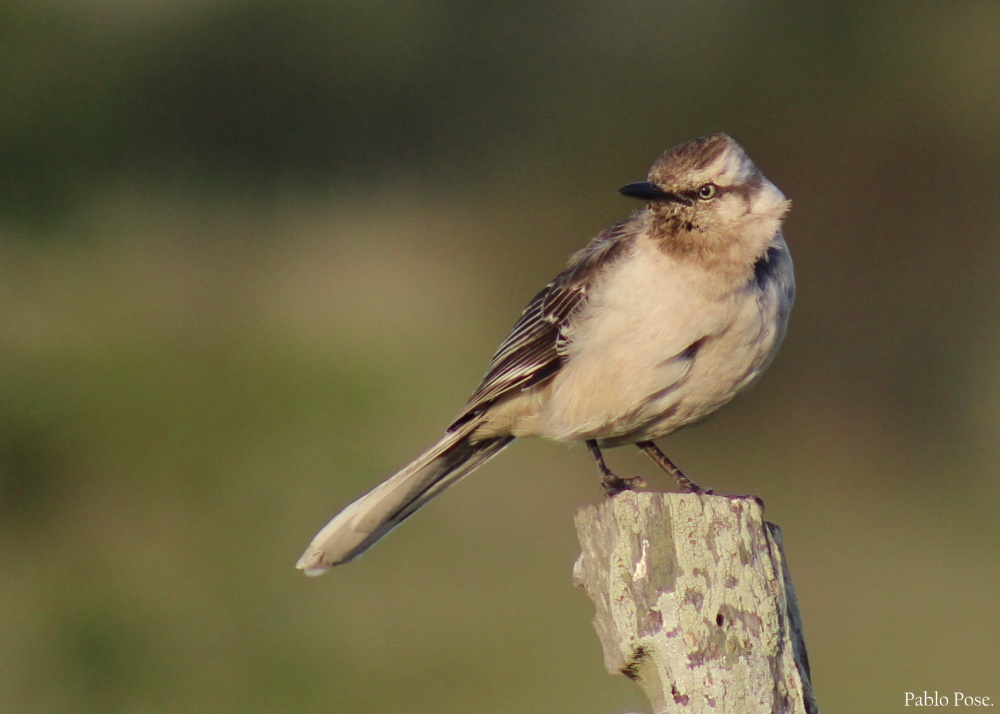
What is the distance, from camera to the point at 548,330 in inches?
185

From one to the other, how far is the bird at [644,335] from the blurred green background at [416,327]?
327cm

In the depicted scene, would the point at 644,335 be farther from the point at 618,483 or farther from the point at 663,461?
the point at 663,461

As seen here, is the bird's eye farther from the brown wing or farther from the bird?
the brown wing

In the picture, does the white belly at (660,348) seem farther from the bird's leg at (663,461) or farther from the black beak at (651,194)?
the bird's leg at (663,461)

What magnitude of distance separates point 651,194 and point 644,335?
55 cm

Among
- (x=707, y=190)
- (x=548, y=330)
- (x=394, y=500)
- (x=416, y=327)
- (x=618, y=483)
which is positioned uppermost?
(x=416, y=327)

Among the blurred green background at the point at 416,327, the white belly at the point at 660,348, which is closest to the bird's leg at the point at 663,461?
the white belly at the point at 660,348

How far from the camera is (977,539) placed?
9.51m

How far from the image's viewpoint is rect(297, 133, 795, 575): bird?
4109 mm

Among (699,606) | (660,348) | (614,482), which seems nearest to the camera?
(699,606)

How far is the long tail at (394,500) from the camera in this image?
4539 millimetres

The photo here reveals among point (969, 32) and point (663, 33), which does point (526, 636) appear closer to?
point (663, 33)

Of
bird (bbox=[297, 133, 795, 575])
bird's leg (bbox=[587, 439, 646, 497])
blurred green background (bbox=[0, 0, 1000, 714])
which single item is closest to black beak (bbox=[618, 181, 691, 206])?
bird (bbox=[297, 133, 795, 575])

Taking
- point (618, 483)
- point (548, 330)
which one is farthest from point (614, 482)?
point (548, 330)
